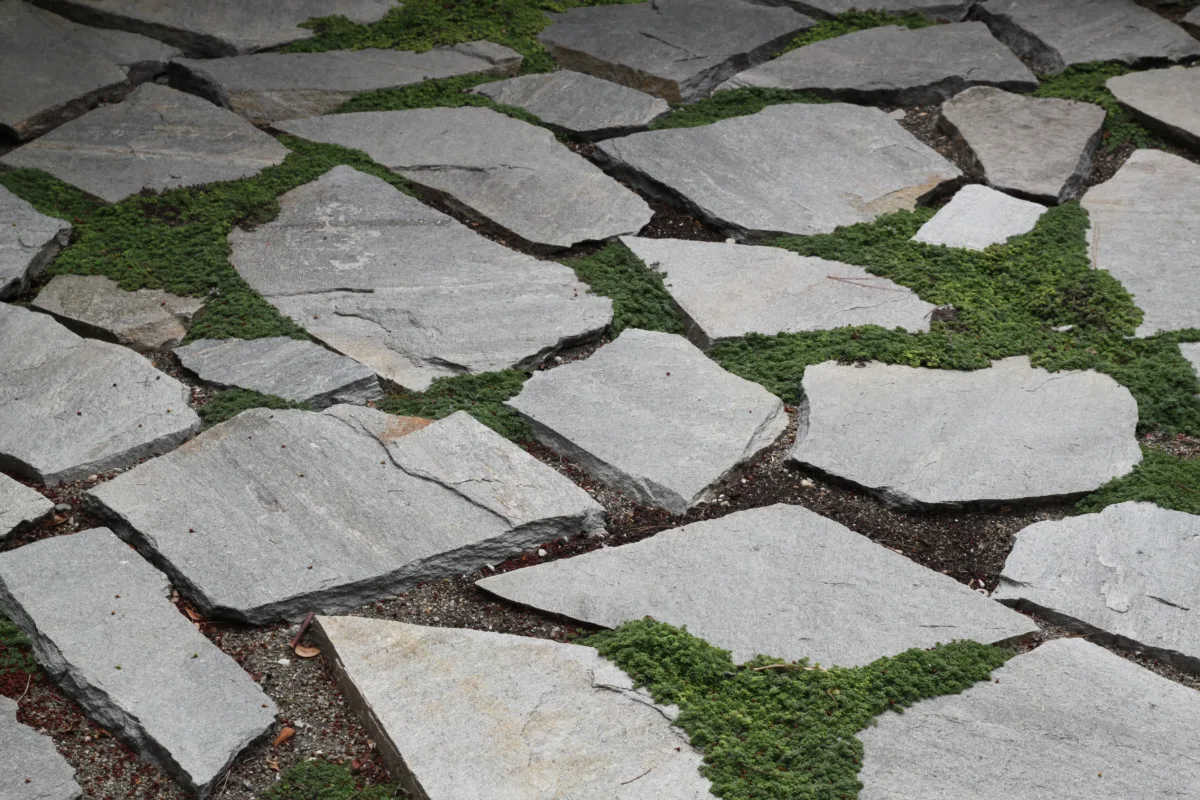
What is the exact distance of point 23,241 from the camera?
12.6 ft

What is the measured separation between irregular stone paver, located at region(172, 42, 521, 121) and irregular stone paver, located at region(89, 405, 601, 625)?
222 centimetres

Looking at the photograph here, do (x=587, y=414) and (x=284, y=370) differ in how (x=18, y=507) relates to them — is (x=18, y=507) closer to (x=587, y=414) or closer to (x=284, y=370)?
(x=284, y=370)

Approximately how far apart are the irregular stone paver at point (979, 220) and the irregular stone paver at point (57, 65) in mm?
3209

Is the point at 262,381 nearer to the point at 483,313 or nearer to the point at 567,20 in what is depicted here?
the point at 483,313

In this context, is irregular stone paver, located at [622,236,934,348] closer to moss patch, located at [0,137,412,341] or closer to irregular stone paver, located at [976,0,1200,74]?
moss patch, located at [0,137,412,341]

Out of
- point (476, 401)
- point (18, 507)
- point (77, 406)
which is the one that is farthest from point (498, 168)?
point (18, 507)

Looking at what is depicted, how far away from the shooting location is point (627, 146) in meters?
4.60

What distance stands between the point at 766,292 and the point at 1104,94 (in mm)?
2259

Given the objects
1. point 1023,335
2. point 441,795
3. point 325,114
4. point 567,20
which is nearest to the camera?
point 441,795

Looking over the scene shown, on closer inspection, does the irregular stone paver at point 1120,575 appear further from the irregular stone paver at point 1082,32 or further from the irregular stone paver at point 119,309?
the irregular stone paver at point 1082,32

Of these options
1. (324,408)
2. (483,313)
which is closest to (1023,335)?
(483,313)

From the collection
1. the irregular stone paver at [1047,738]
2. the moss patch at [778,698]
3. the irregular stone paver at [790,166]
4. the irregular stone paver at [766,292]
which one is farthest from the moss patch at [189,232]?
the irregular stone paver at [1047,738]

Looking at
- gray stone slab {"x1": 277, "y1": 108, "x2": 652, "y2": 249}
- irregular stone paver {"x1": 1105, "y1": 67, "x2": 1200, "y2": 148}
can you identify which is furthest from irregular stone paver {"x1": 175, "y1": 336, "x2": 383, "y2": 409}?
irregular stone paver {"x1": 1105, "y1": 67, "x2": 1200, "y2": 148}

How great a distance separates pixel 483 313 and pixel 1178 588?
201 cm
